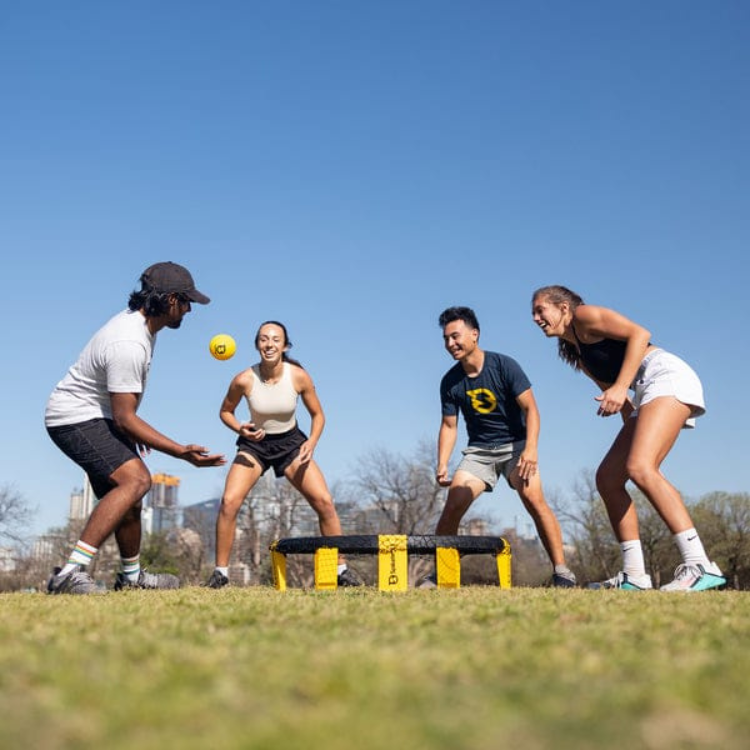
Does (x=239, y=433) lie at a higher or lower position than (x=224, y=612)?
higher

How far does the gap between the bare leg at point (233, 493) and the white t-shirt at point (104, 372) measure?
6.86ft

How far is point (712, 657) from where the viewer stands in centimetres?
277

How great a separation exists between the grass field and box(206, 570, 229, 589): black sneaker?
494cm

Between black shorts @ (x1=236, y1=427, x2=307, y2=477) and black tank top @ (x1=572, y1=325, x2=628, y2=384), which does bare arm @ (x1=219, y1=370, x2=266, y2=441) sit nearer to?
black shorts @ (x1=236, y1=427, x2=307, y2=477)

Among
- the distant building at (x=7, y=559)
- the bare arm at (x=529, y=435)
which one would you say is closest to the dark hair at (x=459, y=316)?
the bare arm at (x=529, y=435)

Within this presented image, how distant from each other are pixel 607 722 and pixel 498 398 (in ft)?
22.9

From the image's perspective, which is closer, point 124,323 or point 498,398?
point 124,323

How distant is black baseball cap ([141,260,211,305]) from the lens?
739cm

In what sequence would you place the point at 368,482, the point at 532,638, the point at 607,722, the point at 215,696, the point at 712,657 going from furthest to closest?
the point at 368,482, the point at 532,638, the point at 712,657, the point at 215,696, the point at 607,722

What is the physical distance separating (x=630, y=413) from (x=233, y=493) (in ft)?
13.3

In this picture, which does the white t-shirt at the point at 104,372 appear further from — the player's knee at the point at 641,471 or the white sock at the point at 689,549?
the white sock at the point at 689,549

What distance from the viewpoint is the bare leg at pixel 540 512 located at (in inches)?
339

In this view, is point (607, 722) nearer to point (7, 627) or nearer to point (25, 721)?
point (25, 721)

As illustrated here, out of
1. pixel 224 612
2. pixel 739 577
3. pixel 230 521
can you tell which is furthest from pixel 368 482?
pixel 224 612
